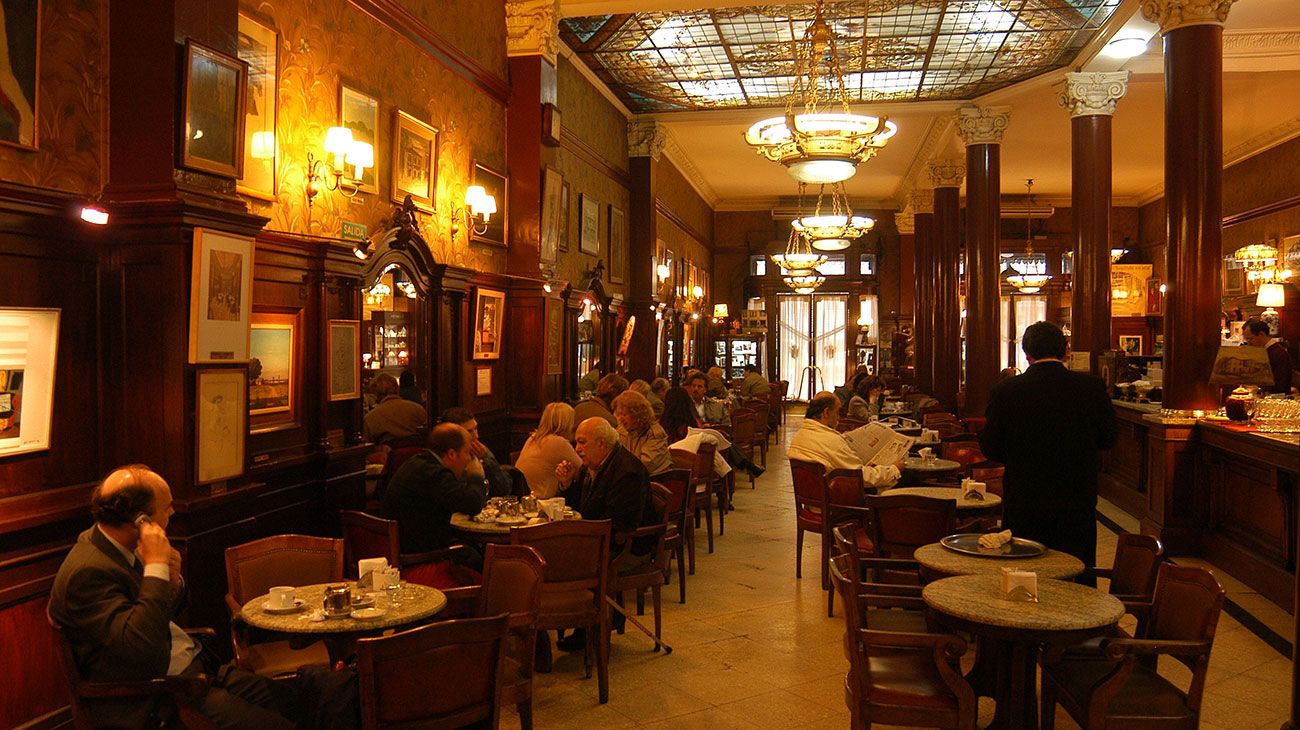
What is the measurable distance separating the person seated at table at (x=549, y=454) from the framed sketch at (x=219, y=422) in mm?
2178

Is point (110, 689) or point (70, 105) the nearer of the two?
point (110, 689)

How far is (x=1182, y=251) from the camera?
8047 mm

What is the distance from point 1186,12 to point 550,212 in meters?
5.99

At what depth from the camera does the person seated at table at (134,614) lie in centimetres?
313

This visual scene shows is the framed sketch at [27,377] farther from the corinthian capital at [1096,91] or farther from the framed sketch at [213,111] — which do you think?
the corinthian capital at [1096,91]

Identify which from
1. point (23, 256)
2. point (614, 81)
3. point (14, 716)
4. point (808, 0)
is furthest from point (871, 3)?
point (14, 716)

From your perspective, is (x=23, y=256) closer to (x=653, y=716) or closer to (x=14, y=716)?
(x=14, y=716)

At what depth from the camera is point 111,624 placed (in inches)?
123

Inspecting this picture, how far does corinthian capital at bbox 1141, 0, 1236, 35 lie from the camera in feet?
26.0

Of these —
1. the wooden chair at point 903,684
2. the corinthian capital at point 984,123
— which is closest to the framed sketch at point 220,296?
the wooden chair at point 903,684

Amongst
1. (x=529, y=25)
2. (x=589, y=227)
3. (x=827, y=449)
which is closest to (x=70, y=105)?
(x=827, y=449)

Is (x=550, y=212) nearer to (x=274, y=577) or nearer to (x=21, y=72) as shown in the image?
(x=21, y=72)

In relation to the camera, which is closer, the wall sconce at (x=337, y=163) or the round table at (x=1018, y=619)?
the round table at (x=1018, y=619)

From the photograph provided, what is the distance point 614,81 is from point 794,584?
882cm
